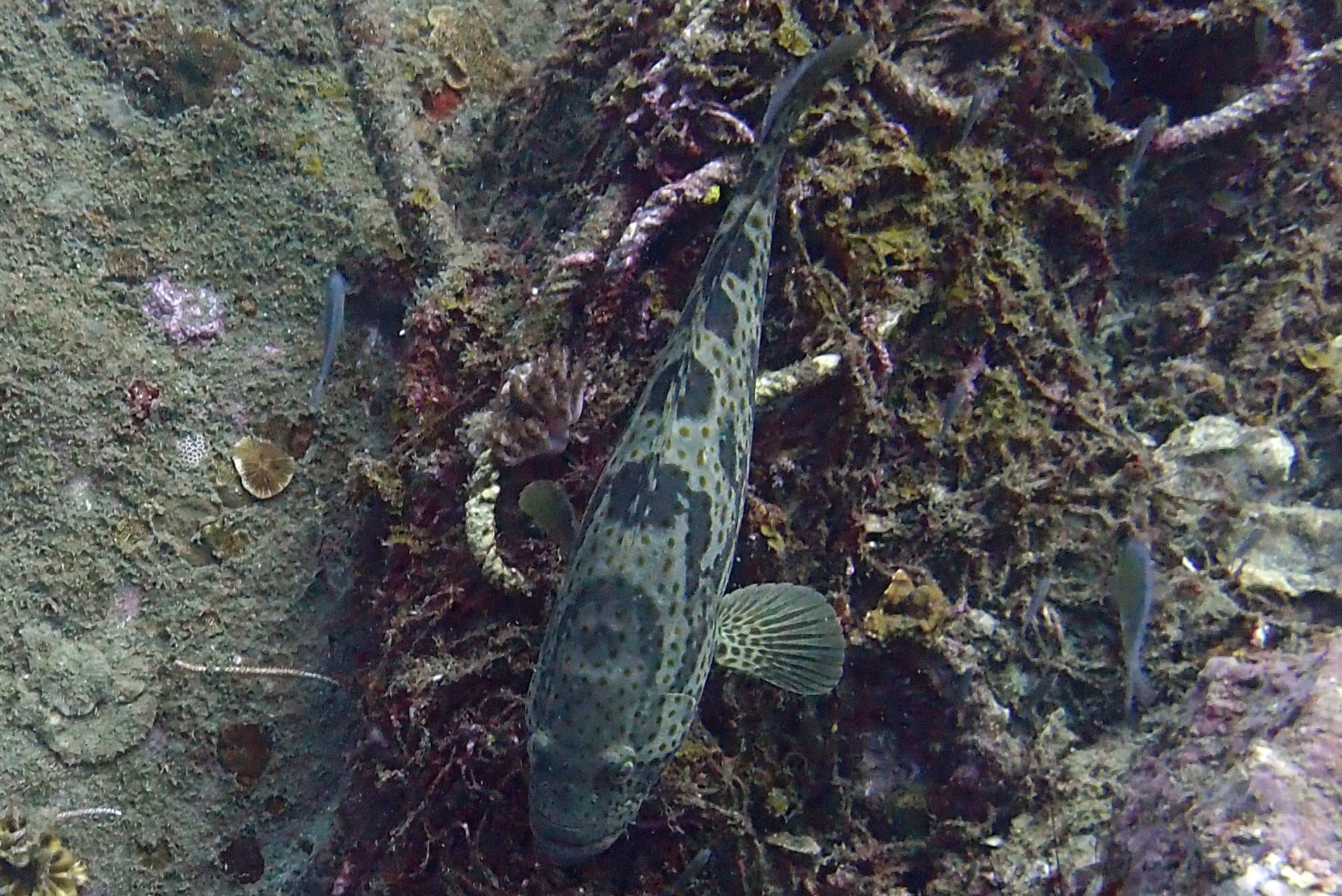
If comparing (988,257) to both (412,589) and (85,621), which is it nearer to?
(412,589)

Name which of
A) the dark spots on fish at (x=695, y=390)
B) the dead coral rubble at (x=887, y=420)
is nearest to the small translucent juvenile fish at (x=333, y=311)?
the dead coral rubble at (x=887, y=420)

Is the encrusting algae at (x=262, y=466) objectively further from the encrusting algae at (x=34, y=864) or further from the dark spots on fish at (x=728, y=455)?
the dark spots on fish at (x=728, y=455)

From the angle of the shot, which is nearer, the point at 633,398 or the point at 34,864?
the point at 633,398

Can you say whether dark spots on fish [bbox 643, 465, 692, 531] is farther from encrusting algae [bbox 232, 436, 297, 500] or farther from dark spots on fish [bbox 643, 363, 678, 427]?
encrusting algae [bbox 232, 436, 297, 500]

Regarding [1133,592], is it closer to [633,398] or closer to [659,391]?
[659,391]

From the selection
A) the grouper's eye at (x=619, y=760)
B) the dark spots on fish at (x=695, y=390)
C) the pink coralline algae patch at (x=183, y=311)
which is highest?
the pink coralline algae patch at (x=183, y=311)

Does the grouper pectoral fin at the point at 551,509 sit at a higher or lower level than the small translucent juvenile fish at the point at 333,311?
lower

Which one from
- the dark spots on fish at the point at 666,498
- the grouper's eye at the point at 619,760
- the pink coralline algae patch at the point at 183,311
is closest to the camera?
the grouper's eye at the point at 619,760

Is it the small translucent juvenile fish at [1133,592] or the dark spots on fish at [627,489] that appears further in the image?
the small translucent juvenile fish at [1133,592]

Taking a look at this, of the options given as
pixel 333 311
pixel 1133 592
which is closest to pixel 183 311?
pixel 333 311

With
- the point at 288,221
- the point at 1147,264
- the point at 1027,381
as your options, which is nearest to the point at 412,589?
the point at 288,221
